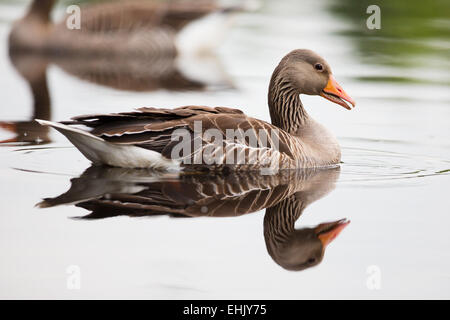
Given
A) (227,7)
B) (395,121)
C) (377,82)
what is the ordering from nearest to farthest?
(395,121), (377,82), (227,7)

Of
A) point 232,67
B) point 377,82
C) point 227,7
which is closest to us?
point 377,82

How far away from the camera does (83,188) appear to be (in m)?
9.63

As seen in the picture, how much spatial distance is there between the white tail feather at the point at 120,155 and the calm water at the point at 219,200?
22 centimetres

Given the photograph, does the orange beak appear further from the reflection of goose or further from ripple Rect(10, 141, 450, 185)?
the reflection of goose

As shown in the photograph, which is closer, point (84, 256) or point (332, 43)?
point (84, 256)

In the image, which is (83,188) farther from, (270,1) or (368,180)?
(270,1)

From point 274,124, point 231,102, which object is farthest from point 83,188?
point 231,102

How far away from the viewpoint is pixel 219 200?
30.4 feet

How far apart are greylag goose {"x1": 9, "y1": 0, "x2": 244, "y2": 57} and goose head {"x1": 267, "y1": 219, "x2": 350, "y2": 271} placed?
1400cm

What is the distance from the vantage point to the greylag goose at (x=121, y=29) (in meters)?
21.2

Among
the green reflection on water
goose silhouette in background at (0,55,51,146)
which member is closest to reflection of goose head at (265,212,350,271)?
goose silhouette in background at (0,55,51,146)

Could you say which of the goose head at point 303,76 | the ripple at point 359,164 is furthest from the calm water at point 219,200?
the goose head at point 303,76

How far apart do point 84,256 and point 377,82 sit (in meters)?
12.5

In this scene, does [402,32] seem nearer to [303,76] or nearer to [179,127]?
[303,76]
